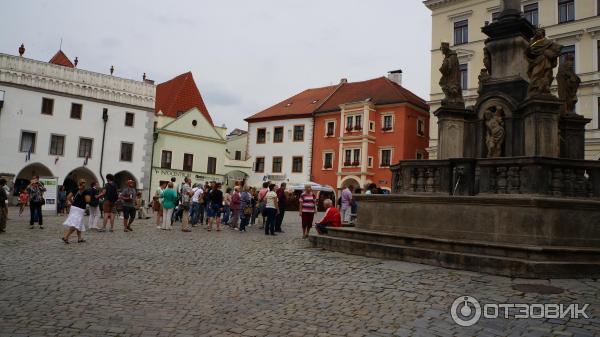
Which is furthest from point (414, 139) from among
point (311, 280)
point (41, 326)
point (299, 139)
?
point (41, 326)

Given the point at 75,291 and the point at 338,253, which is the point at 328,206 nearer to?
the point at 338,253

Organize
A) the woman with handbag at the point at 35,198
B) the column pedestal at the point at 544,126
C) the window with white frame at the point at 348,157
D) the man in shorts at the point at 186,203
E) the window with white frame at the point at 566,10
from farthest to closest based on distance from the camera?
the window with white frame at the point at 348,157 < the window with white frame at the point at 566,10 < the man in shorts at the point at 186,203 < the woman with handbag at the point at 35,198 < the column pedestal at the point at 544,126

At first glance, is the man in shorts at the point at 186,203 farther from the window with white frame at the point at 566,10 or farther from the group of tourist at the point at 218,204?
the window with white frame at the point at 566,10

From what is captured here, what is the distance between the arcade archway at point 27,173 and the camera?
Result: 1391 inches

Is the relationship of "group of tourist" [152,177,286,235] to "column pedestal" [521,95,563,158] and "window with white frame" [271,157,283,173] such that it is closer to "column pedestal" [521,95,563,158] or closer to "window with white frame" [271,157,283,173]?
"column pedestal" [521,95,563,158]

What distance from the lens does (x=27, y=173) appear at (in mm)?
36562

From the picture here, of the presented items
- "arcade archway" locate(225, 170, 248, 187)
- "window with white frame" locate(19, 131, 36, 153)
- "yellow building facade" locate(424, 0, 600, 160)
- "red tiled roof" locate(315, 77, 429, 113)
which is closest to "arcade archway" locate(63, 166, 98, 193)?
"window with white frame" locate(19, 131, 36, 153)

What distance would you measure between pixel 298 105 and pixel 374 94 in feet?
32.8

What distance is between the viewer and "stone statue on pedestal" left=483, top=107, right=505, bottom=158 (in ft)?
37.0

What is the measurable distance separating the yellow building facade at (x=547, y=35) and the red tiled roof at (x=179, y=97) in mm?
24074

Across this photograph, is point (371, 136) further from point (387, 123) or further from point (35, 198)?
point (35, 198)

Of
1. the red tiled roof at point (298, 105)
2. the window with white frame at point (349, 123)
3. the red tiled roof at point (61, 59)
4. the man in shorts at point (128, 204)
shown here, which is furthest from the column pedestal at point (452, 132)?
the red tiled roof at point (61, 59)

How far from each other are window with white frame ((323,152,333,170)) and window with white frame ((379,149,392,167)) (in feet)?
17.7

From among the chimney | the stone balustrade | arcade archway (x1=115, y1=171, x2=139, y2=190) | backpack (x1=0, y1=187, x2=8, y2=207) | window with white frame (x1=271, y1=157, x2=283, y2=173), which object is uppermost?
the chimney
